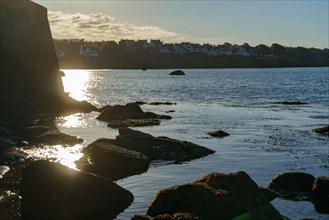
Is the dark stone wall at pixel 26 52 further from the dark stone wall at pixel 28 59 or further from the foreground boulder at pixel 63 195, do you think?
the foreground boulder at pixel 63 195

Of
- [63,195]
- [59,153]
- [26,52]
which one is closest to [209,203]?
[63,195]

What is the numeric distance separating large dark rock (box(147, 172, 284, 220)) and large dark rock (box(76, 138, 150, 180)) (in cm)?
820

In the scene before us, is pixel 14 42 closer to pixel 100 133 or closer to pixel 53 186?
pixel 100 133

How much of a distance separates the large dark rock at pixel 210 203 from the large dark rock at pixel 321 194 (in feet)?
11.6

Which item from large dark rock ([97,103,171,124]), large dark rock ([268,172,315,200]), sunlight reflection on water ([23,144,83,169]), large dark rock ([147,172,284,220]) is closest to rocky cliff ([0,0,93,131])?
large dark rock ([97,103,171,124])

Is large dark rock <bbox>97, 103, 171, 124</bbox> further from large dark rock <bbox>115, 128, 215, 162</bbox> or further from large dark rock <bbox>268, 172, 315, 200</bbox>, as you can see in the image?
large dark rock <bbox>268, 172, 315, 200</bbox>

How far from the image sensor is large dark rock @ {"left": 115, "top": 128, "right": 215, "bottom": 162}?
2691 centimetres

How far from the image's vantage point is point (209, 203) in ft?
47.4

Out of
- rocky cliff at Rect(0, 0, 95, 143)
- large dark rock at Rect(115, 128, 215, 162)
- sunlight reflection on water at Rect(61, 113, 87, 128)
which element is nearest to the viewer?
large dark rock at Rect(115, 128, 215, 162)

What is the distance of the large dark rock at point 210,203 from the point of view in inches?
566

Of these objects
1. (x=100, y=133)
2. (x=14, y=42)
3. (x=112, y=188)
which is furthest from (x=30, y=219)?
(x=14, y=42)

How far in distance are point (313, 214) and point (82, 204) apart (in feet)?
27.3

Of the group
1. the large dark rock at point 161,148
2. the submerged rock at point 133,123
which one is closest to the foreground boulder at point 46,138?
the large dark rock at point 161,148

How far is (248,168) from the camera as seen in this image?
24516mm
